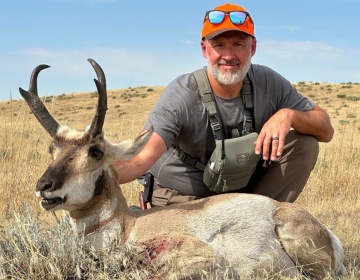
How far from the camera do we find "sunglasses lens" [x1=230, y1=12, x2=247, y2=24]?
206 inches

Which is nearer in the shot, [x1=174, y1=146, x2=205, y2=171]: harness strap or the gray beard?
the gray beard

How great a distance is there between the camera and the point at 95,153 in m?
4.09

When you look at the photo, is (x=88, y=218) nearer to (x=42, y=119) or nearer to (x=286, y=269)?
(x=42, y=119)

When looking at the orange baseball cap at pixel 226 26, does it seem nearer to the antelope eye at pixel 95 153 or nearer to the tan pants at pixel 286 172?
the tan pants at pixel 286 172

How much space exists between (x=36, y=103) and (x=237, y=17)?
2.29m

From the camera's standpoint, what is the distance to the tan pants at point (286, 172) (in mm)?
5578

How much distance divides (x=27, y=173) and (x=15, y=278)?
396 centimetres

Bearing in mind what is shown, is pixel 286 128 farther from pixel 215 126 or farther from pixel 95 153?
pixel 95 153

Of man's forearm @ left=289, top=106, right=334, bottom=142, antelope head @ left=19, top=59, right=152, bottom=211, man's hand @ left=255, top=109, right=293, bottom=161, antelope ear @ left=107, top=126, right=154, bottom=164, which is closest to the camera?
antelope head @ left=19, top=59, right=152, bottom=211

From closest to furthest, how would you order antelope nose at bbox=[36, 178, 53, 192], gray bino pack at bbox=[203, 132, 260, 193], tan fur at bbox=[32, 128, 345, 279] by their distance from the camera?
1. antelope nose at bbox=[36, 178, 53, 192]
2. tan fur at bbox=[32, 128, 345, 279]
3. gray bino pack at bbox=[203, 132, 260, 193]

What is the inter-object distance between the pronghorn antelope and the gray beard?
1314mm

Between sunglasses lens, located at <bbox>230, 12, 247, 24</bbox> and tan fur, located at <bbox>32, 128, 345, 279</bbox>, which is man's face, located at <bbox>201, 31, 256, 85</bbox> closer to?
sunglasses lens, located at <bbox>230, 12, 247, 24</bbox>

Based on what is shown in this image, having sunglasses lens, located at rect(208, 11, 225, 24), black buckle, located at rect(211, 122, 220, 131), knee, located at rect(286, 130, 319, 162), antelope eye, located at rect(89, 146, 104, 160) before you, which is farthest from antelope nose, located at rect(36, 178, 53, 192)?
knee, located at rect(286, 130, 319, 162)

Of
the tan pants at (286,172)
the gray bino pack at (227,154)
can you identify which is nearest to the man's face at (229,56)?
the gray bino pack at (227,154)
